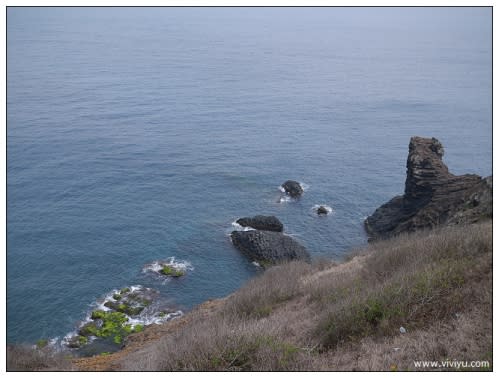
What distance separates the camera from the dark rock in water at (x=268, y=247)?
47625mm

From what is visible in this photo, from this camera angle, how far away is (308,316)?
19.5m

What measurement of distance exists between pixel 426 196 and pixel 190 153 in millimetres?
35458

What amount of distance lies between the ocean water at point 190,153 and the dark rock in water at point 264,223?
2003mm

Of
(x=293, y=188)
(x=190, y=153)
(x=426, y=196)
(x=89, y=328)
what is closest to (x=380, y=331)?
(x=89, y=328)

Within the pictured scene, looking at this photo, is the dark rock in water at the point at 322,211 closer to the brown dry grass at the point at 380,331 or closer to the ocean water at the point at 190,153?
the ocean water at the point at 190,153

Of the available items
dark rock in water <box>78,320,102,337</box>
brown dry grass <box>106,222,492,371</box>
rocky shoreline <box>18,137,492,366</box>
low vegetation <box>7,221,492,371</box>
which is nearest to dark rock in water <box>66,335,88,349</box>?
rocky shoreline <box>18,137,492,366</box>

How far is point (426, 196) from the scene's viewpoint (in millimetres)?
49844

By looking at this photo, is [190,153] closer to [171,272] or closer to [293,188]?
[293,188]

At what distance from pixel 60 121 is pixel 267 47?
10164 centimetres

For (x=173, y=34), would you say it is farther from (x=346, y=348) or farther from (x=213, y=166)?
(x=346, y=348)

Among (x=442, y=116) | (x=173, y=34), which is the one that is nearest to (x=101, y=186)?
(x=442, y=116)

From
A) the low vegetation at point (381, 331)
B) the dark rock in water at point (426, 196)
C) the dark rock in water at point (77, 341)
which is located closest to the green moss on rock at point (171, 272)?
the dark rock in water at point (77, 341)

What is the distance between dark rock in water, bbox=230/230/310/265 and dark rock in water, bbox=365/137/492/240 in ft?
30.9

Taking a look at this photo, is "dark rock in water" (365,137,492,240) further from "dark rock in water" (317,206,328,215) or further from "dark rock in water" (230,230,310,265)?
"dark rock in water" (230,230,310,265)
